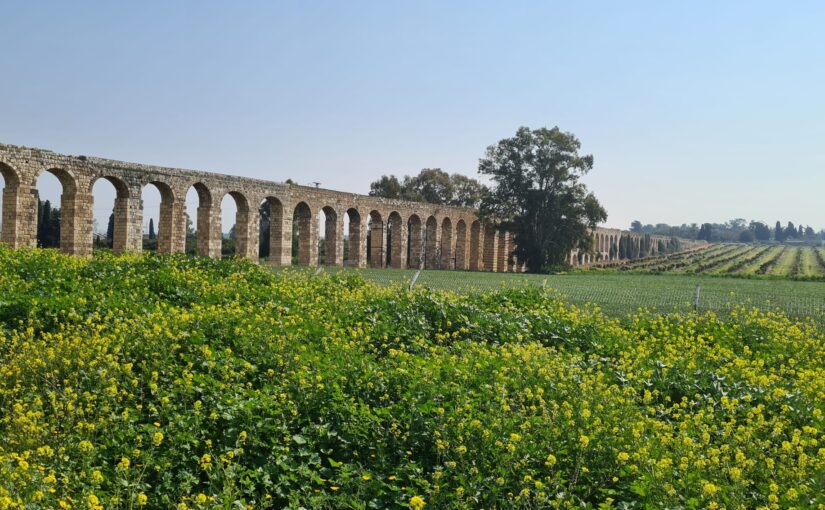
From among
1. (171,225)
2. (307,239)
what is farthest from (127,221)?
(307,239)

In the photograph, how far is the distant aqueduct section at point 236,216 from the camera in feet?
68.4

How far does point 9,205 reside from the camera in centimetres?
2038

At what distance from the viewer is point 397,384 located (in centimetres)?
600

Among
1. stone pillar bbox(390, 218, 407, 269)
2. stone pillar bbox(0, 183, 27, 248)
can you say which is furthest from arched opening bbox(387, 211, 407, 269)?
stone pillar bbox(0, 183, 27, 248)

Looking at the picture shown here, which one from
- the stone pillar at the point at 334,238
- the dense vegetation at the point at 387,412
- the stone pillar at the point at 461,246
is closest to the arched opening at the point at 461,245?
the stone pillar at the point at 461,246

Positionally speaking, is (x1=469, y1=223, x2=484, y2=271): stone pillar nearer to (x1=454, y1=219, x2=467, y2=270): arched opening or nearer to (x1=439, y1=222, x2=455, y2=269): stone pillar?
(x1=454, y1=219, x2=467, y2=270): arched opening

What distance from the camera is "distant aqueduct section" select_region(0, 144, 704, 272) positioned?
20859mm

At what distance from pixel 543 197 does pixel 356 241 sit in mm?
9751

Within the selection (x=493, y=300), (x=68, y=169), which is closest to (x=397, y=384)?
(x=493, y=300)

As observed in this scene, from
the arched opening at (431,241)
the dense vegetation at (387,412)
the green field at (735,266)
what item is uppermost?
the arched opening at (431,241)

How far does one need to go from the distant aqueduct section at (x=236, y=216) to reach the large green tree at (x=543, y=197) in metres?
2.27

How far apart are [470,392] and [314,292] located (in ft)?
19.1

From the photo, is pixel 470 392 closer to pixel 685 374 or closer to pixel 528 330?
pixel 685 374

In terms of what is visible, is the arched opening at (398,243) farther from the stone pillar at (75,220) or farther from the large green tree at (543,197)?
the stone pillar at (75,220)
